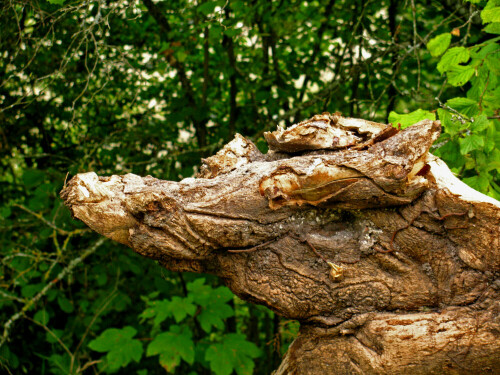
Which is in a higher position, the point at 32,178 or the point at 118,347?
the point at 32,178

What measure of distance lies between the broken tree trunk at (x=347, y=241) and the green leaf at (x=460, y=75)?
2.33ft

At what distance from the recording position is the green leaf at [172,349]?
278cm

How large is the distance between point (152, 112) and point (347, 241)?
9.48ft

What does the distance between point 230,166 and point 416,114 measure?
2.90 ft

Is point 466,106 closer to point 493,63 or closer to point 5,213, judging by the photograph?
point 493,63

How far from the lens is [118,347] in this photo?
3.04 m

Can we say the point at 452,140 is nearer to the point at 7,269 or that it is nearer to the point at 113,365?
the point at 113,365

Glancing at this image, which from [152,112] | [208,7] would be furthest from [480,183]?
[152,112]

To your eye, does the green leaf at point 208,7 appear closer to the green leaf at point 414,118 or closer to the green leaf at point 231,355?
the green leaf at point 414,118

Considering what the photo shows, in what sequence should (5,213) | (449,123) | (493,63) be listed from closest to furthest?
(449,123), (493,63), (5,213)

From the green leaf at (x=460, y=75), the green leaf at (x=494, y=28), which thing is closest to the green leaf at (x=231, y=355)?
the green leaf at (x=460, y=75)

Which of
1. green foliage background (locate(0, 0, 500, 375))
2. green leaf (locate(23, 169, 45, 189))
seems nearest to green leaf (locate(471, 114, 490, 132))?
green foliage background (locate(0, 0, 500, 375))

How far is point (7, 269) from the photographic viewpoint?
3.91m

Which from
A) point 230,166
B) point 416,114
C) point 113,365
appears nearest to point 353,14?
point 416,114
